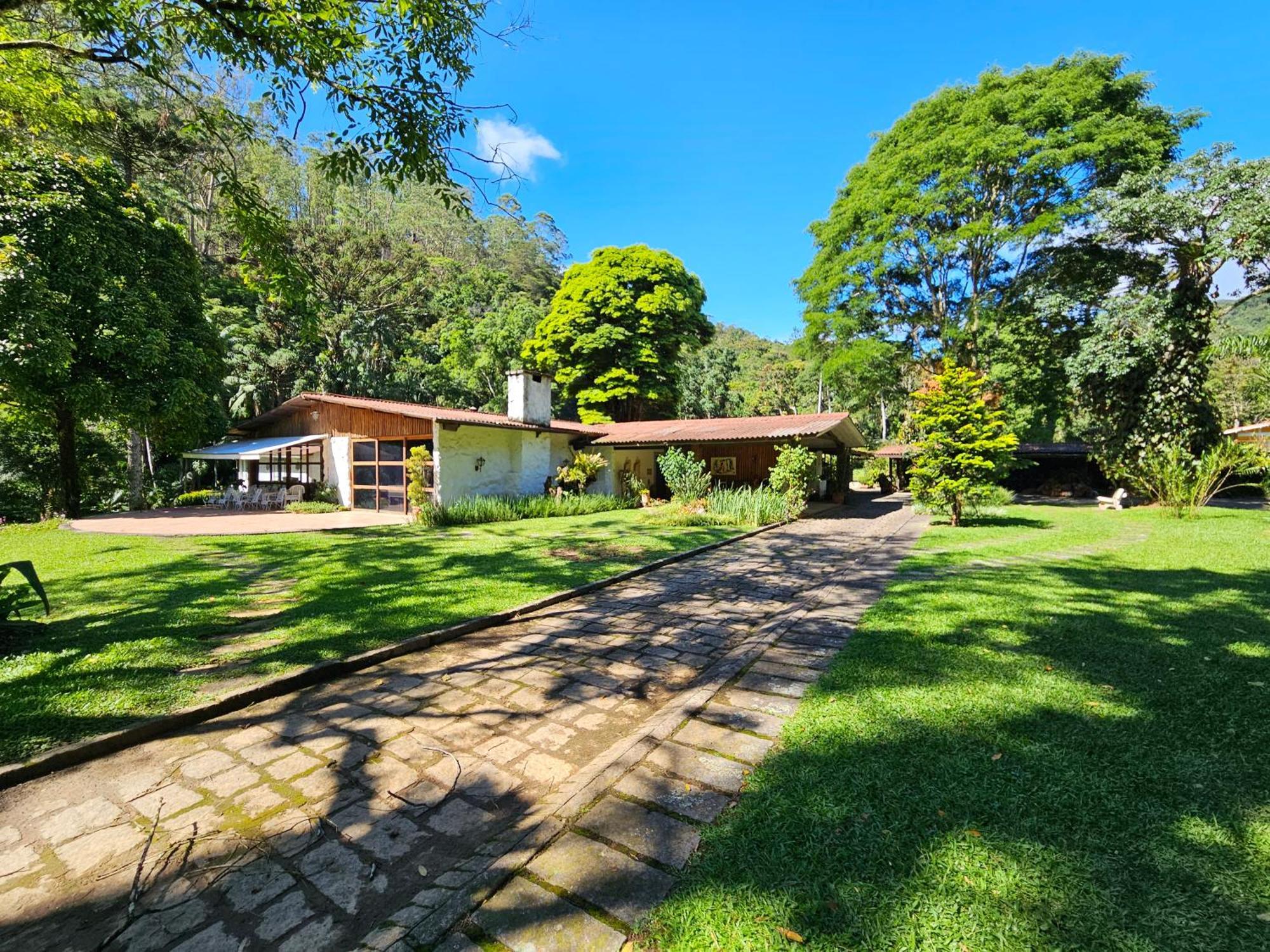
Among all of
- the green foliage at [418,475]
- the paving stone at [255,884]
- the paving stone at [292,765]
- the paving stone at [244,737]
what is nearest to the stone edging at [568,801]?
the paving stone at [255,884]

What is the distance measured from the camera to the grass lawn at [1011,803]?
164 centimetres

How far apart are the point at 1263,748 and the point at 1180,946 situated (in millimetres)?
1901

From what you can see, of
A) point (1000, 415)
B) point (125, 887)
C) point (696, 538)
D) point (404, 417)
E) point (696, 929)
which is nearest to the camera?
point (696, 929)

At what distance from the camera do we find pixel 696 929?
164 centimetres

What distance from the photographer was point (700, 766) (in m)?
2.67

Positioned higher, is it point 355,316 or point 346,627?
point 355,316

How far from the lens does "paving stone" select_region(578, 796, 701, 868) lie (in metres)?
2.04

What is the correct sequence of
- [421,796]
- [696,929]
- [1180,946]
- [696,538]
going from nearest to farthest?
[1180,946], [696,929], [421,796], [696,538]

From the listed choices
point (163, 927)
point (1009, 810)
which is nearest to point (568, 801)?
point (163, 927)

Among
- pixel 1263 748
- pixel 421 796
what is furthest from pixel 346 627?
pixel 1263 748

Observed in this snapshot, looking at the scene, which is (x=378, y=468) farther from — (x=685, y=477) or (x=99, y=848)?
(x=99, y=848)

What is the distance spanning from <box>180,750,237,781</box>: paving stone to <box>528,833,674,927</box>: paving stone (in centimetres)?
193

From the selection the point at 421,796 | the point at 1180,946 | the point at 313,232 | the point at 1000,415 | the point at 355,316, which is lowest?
the point at 421,796

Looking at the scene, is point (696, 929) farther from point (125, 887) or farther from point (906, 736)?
point (125, 887)
